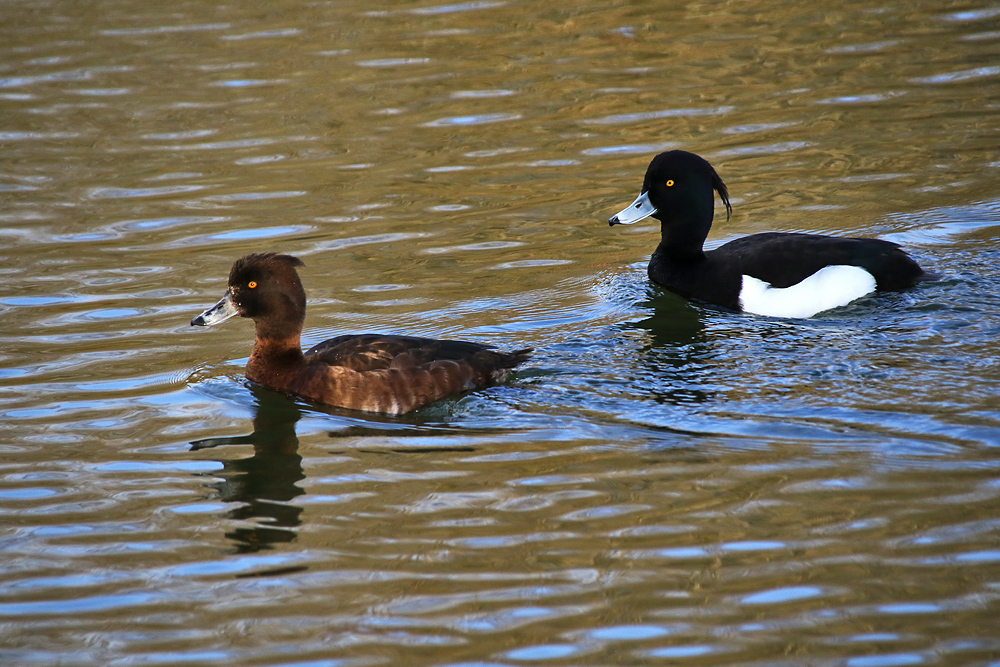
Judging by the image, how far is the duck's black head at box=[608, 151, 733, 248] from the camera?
8.49 meters

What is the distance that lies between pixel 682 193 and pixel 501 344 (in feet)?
6.29

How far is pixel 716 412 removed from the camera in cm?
619

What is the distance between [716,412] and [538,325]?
204cm

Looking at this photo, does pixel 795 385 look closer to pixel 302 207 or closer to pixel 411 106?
pixel 302 207

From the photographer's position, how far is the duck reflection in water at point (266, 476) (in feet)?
17.6

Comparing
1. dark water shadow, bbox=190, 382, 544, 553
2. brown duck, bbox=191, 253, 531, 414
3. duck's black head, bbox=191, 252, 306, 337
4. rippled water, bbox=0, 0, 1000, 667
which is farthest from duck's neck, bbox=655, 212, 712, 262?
duck's black head, bbox=191, 252, 306, 337

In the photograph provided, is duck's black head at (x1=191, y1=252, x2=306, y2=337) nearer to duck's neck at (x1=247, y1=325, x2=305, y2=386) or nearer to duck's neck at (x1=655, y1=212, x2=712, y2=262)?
duck's neck at (x1=247, y1=325, x2=305, y2=386)

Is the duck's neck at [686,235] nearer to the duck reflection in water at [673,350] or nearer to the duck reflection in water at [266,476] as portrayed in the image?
the duck reflection in water at [673,350]

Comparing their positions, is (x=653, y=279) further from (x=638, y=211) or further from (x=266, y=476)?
(x=266, y=476)

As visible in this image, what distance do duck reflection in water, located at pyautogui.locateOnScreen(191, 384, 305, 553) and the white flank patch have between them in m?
3.18

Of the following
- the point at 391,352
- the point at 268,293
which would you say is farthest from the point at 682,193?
the point at 268,293

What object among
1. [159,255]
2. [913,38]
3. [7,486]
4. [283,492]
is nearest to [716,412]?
[283,492]

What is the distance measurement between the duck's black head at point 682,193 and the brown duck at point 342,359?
202 cm

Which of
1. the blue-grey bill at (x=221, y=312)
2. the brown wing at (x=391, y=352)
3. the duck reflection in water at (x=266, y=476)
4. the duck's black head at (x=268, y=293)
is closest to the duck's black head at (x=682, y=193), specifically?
the brown wing at (x=391, y=352)
